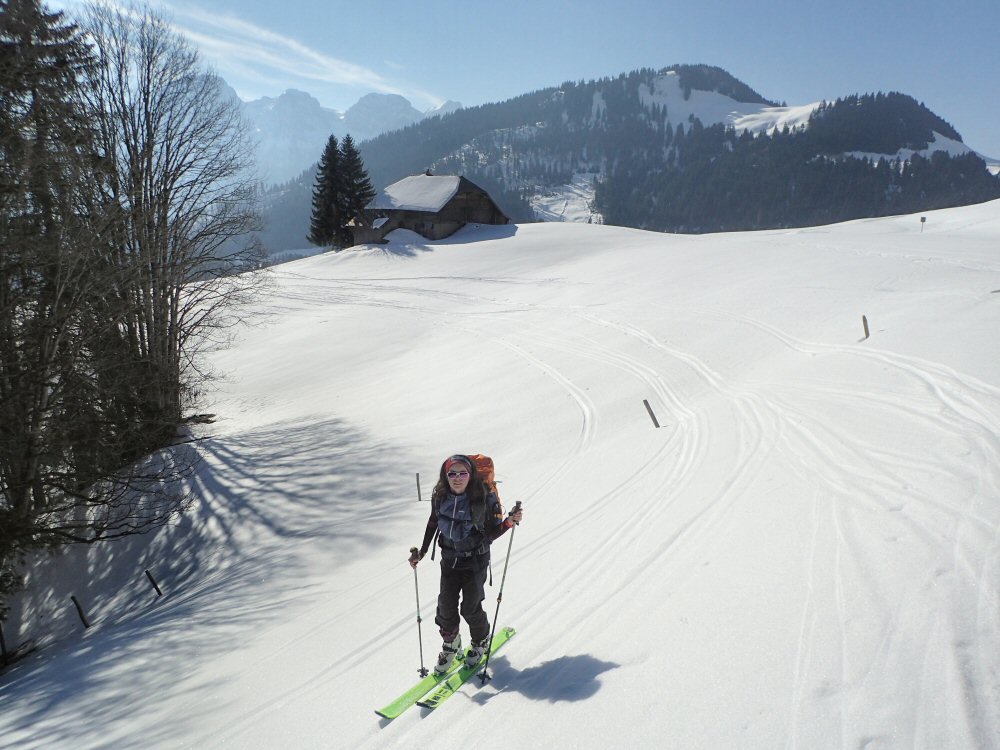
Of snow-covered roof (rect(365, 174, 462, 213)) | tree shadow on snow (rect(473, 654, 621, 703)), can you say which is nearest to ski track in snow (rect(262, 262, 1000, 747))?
tree shadow on snow (rect(473, 654, 621, 703))

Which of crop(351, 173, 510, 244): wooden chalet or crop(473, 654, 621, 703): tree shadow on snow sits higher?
crop(351, 173, 510, 244): wooden chalet

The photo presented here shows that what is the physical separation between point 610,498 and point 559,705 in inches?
167

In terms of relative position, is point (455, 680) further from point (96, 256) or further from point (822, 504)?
point (96, 256)

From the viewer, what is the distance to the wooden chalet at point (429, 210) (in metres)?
49.0

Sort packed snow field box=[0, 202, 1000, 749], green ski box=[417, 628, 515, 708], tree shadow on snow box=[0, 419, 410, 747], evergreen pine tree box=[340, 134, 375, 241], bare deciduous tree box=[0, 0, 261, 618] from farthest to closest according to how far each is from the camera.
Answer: evergreen pine tree box=[340, 134, 375, 241] < bare deciduous tree box=[0, 0, 261, 618] < tree shadow on snow box=[0, 419, 410, 747] < green ski box=[417, 628, 515, 708] < packed snow field box=[0, 202, 1000, 749]

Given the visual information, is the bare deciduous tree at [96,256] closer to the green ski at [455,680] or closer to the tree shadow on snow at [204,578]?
the tree shadow on snow at [204,578]

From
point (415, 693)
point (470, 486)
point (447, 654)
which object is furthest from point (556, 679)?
point (470, 486)

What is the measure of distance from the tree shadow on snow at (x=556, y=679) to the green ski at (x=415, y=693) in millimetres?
341

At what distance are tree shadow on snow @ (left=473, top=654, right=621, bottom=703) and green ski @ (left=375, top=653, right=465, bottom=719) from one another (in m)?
0.34

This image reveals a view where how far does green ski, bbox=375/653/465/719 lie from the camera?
4363 mm

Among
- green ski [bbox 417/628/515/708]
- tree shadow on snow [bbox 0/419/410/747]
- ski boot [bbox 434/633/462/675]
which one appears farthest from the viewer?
tree shadow on snow [bbox 0/419/410/747]

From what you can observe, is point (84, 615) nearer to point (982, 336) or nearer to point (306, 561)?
point (306, 561)

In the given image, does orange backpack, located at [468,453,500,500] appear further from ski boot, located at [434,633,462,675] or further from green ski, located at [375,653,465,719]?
green ski, located at [375,653,465,719]

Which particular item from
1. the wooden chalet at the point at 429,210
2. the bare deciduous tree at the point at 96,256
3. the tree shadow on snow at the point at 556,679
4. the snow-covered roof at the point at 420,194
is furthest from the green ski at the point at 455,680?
the snow-covered roof at the point at 420,194
